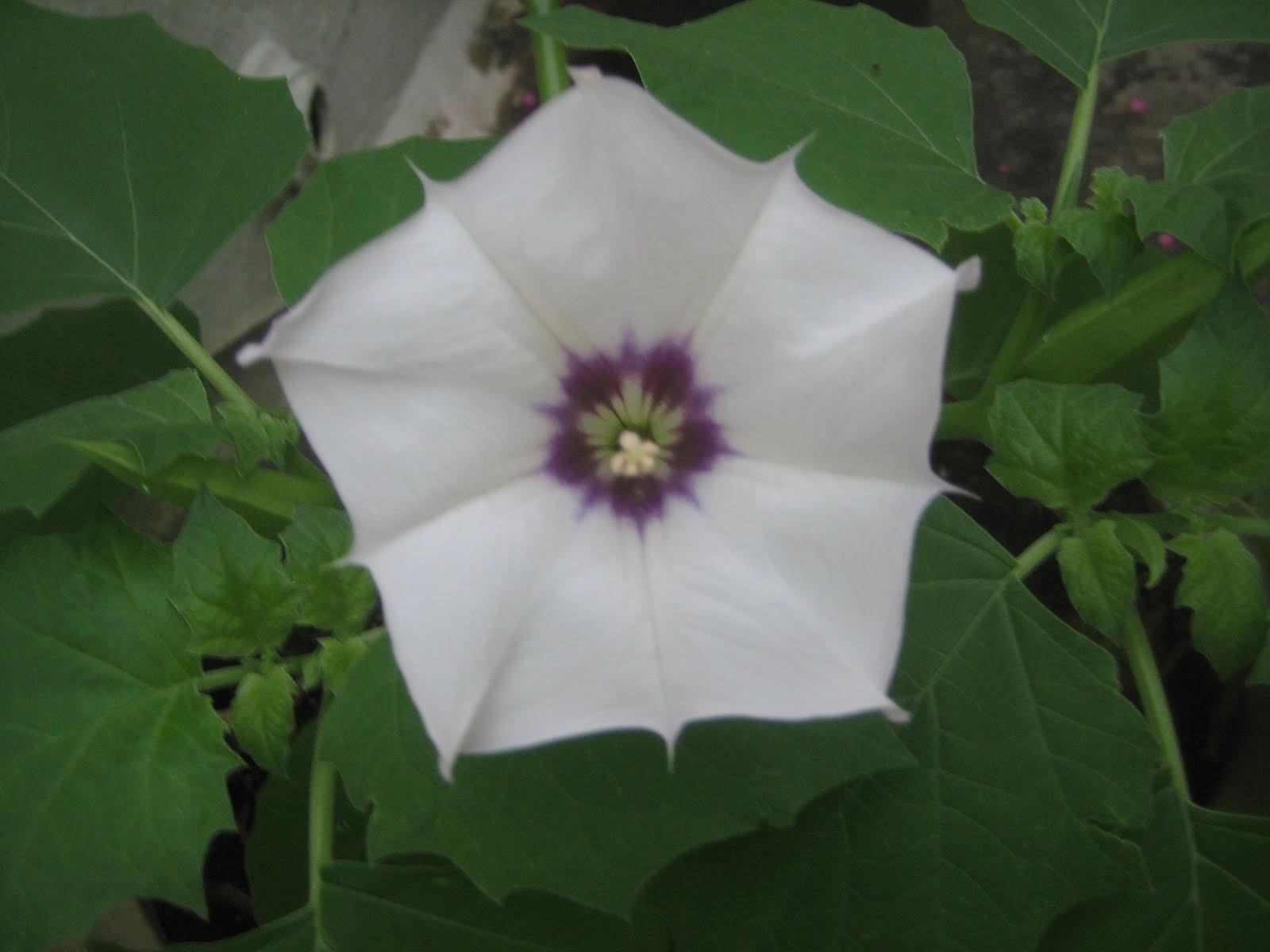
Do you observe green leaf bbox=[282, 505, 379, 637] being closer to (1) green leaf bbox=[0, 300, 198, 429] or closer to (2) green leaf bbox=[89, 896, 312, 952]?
(2) green leaf bbox=[89, 896, 312, 952]

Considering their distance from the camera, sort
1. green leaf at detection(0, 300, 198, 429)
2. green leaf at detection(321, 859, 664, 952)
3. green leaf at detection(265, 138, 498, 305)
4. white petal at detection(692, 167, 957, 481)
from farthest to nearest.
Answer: green leaf at detection(0, 300, 198, 429) < green leaf at detection(265, 138, 498, 305) < green leaf at detection(321, 859, 664, 952) < white petal at detection(692, 167, 957, 481)

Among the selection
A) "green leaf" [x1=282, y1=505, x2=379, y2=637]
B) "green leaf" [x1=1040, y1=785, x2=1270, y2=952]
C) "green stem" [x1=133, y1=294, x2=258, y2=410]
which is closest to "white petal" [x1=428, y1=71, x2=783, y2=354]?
"green leaf" [x1=282, y1=505, x2=379, y2=637]

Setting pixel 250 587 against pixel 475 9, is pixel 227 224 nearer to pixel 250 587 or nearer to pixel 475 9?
pixel 250 587

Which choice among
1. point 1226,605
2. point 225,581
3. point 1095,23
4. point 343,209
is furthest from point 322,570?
point 1095,23

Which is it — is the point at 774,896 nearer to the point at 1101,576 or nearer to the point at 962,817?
the point at 962,817

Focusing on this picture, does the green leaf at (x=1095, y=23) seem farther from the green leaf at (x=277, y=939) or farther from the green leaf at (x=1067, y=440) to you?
the green leaf at (x=277, y=939)
